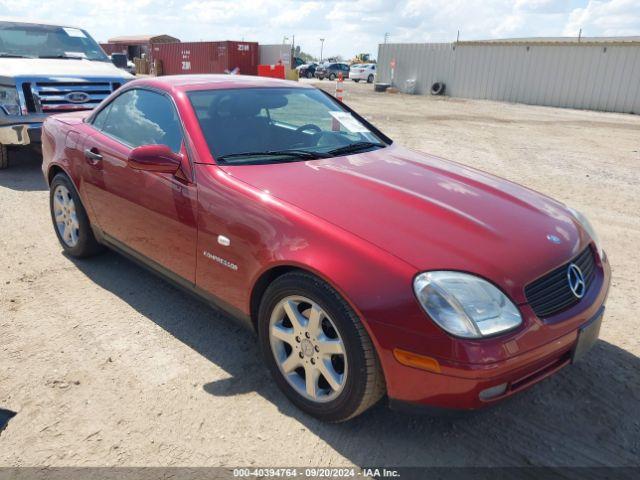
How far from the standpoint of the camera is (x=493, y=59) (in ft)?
81.3

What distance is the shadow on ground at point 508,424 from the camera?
2.41 m

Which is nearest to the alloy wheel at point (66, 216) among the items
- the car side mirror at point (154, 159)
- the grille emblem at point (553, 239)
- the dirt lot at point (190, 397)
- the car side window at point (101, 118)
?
the dirt lot at point (190, 397)

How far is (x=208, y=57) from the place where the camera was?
2927cm

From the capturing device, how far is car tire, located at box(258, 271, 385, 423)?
7.43ft

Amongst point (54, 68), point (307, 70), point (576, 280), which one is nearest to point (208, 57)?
point (307, 70)

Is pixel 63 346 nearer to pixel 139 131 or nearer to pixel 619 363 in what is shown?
pixel 139 131

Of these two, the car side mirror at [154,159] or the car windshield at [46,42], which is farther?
the car windshield at [46,42]

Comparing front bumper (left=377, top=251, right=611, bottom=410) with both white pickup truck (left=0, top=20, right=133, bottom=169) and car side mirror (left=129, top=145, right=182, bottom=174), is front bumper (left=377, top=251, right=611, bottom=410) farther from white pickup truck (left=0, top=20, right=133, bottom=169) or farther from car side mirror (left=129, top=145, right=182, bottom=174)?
white pickup truck (left=0, top=20, right=133, bottom=169)

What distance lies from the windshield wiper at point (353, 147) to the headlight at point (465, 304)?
1.47 m

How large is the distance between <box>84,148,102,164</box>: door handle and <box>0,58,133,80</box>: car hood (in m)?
3.87

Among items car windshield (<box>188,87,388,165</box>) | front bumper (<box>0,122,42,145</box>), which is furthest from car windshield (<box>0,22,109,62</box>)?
car windshield (<box>188,87,388,165</box>)

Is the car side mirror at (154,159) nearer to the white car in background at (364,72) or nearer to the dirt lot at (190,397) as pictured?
the dirt lot at (190,397)

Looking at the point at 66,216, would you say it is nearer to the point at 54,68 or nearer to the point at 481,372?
the point at 481,372

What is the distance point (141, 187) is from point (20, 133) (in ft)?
14.2
